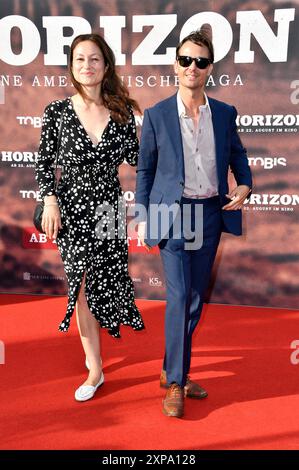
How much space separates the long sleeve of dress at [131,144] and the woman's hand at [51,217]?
491 mm

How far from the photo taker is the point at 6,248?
456 centimetres

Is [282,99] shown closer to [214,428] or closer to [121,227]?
[121,227]

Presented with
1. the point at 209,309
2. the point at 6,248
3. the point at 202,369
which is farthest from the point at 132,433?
the point at 6,248

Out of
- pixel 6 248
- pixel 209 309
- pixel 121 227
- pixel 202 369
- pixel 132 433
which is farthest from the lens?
pixel 6 248

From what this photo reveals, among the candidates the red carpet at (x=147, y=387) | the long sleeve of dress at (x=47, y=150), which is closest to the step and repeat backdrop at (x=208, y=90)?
the red carpet at (x=147, y=387)

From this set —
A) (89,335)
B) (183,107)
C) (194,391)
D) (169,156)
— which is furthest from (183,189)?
(194,391)

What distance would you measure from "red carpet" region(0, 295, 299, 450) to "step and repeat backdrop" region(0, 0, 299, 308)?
0.46m

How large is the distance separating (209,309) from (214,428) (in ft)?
6.08

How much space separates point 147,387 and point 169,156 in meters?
1.42

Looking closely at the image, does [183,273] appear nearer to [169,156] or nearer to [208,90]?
[169,156]

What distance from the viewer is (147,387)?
113 inches

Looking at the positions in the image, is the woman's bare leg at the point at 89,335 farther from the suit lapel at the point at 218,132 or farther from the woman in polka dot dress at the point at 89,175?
the suit lapel at the point at 218,132

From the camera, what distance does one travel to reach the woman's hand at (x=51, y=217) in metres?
2.44

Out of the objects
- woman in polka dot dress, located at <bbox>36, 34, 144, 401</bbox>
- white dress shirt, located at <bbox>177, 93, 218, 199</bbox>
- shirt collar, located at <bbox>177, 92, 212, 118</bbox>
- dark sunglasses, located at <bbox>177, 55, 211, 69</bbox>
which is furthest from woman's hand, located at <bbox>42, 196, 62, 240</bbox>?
dark sunglasses, located at <bbox>177, 55, 211, 69</bbox>
